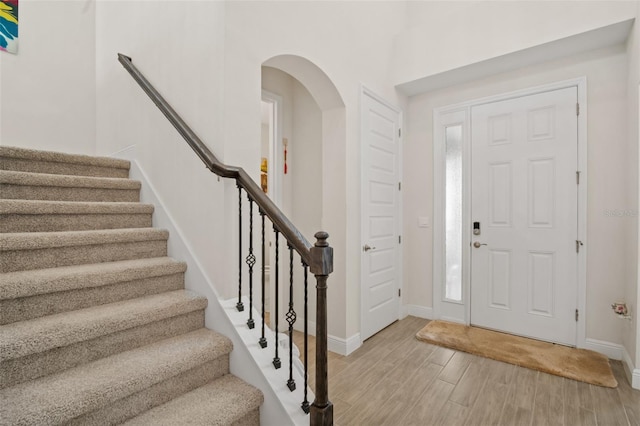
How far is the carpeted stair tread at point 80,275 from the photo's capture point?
146 centimetres

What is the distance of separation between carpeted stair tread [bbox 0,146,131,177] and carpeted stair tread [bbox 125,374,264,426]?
1.87 m

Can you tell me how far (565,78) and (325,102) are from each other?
85.3 inches

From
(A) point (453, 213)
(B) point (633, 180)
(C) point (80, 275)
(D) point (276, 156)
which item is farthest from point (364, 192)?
(C) point (80, 275)

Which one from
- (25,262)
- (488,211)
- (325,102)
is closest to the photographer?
(25,262)

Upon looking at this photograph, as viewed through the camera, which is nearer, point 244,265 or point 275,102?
point 244,265

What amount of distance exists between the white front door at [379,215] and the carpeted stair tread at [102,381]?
5.53 ft

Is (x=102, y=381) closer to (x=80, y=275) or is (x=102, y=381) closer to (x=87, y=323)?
(x=87, y=323)

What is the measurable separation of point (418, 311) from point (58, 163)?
11.9 ft

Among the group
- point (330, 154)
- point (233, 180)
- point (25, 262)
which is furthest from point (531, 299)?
point (25, 262)

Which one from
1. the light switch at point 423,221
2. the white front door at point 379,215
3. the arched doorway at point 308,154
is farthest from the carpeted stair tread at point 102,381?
the light switch at point 423,221

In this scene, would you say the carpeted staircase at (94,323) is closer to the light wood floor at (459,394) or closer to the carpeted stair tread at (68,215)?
the carpeted stair tread at (68,215)

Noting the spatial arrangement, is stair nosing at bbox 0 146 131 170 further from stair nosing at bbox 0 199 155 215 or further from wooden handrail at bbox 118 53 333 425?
wooden handrail at bbox 118 53 333 425

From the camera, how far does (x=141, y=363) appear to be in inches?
57.9

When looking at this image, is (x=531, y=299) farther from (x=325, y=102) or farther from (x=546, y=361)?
(x=325, y=102)
